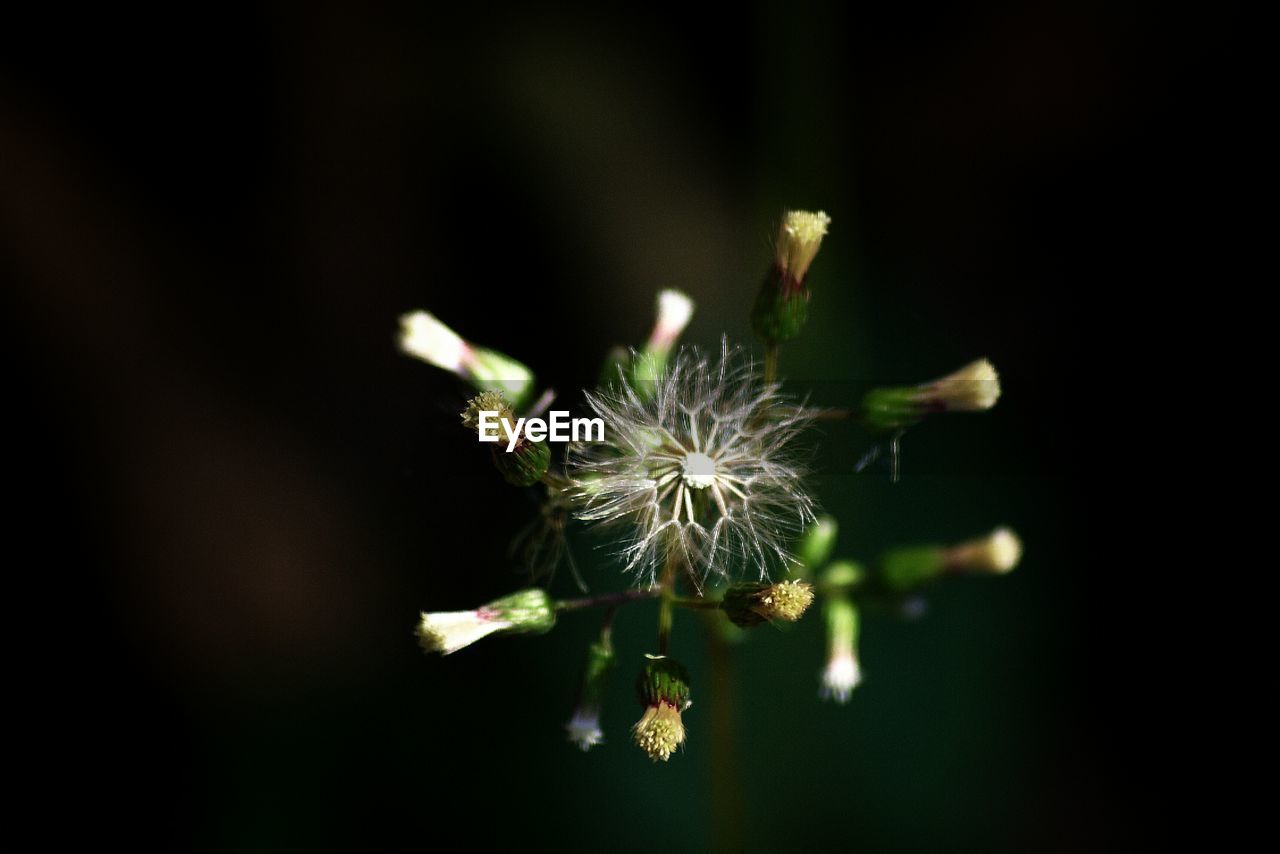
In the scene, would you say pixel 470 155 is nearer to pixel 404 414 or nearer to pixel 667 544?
pixel 404 414

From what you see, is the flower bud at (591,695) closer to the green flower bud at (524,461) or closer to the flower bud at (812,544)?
the green flower bud at (524,461)

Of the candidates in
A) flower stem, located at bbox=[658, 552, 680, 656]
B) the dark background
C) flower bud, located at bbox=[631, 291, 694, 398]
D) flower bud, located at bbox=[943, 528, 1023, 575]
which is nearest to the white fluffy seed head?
flower stem, located at bbox=[658, 552, 680, 656]

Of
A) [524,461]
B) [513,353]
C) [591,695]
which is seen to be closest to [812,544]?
[591,695]

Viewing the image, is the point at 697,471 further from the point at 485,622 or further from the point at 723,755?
the point at 723,755

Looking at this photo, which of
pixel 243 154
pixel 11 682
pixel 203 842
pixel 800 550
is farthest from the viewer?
pixel 243 154

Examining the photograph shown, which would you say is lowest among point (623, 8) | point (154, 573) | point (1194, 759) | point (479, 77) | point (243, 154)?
point (1194, 759)

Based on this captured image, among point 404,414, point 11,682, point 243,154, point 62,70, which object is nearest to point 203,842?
point 11,682

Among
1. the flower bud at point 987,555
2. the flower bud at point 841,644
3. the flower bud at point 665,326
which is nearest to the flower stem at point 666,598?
the flower bud at point 665,326
